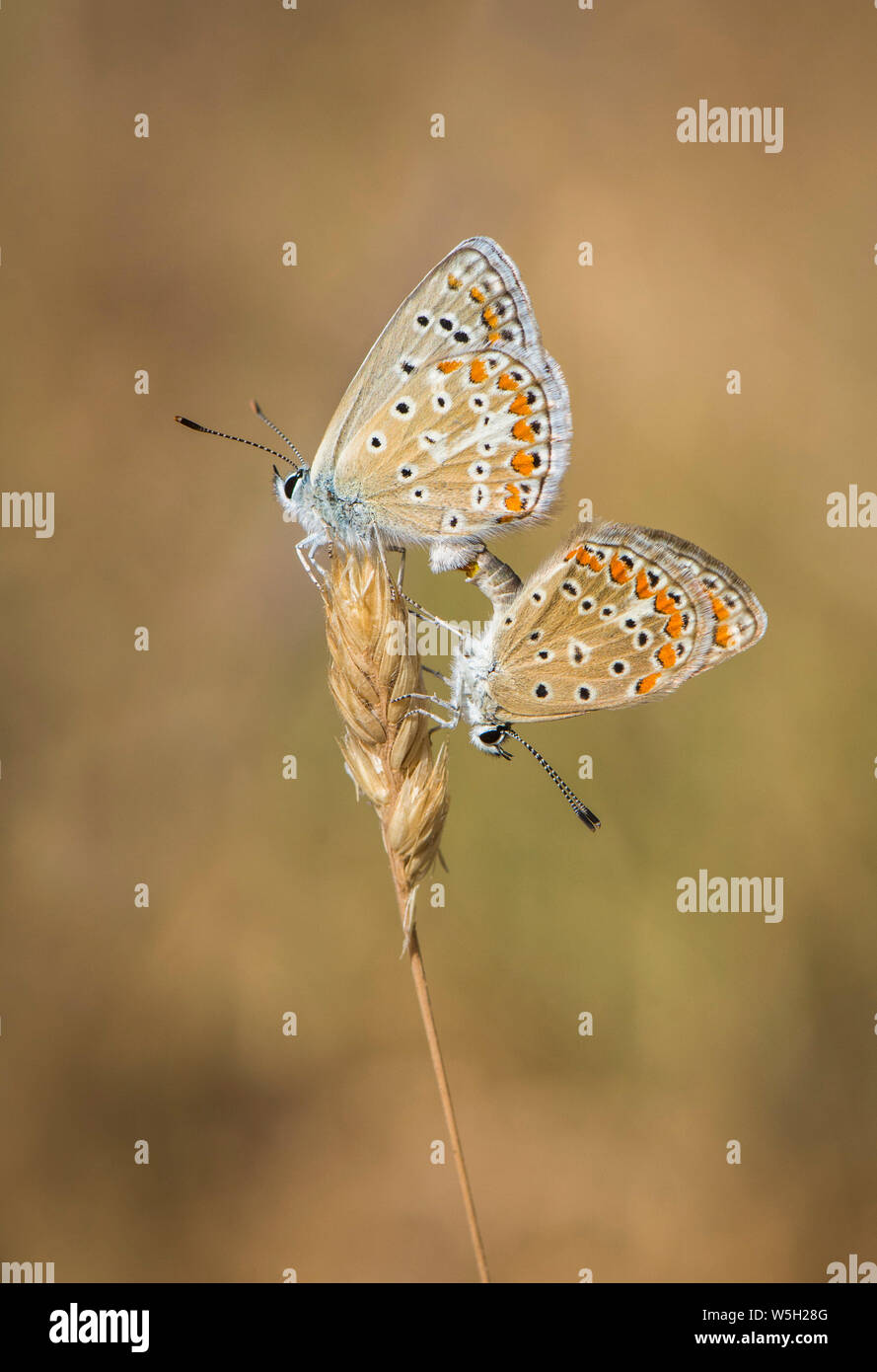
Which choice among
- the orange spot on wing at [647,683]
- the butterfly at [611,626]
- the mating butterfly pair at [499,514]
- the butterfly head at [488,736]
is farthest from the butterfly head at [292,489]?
the orange spot on wing at [647,683]

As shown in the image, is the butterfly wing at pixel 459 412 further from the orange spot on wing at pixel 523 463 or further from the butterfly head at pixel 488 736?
the butterfly head at pixel 488 736

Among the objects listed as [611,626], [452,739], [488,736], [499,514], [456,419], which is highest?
[456,419]

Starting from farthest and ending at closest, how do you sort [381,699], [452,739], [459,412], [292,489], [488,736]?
[452,739] < [292,489] < [459,412] < [488,736] < [381,699]

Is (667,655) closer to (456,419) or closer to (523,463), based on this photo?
(523,463)

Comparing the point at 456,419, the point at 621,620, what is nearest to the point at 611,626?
the point at 621,620

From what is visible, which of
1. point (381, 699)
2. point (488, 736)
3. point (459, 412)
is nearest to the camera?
point (381, 699)

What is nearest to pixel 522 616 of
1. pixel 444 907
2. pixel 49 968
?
pixel 444 907

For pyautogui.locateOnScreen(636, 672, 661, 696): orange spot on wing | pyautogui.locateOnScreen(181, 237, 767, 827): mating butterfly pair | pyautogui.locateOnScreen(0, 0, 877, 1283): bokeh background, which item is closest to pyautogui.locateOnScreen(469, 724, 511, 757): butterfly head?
pyautogui.locateOnScreen(181, 237, 767, 827): mating butterfly pair

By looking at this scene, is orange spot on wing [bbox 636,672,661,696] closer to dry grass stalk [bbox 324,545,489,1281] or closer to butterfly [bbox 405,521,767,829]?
butterfly [bbox 405,521,767,829]
